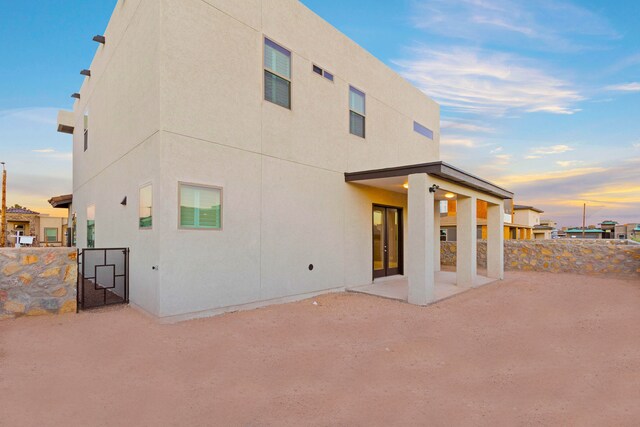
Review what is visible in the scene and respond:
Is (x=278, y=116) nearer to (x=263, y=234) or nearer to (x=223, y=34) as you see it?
(x=223, y=34)

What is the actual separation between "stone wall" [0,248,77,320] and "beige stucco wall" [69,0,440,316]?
1165 mm

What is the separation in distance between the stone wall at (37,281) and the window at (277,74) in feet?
18.0

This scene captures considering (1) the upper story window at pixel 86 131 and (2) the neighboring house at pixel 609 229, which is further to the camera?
(2) the neighboring house at pixel 609 229

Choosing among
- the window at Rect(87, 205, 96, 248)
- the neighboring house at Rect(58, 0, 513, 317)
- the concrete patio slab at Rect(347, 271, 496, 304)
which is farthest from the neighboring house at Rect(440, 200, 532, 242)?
the window at Rect(87, 205, 96, 248)

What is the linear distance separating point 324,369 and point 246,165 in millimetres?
4676

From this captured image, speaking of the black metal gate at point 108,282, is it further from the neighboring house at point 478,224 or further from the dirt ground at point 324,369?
the neighboring house at point 478,224

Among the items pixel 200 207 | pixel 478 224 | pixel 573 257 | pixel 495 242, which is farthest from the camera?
pixel 478 224

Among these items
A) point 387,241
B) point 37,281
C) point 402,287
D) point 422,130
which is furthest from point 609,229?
point 37,281

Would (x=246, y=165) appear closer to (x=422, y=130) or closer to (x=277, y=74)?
(x=277, y=74)

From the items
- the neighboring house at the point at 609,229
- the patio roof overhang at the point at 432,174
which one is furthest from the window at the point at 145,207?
the neighboring house at the point at 609,229

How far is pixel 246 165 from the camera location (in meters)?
7.31

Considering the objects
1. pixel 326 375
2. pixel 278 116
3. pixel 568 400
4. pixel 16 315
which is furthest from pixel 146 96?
pixel 568 400

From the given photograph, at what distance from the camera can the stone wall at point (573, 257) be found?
1220 cm

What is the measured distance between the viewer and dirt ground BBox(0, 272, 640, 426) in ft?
10.2
